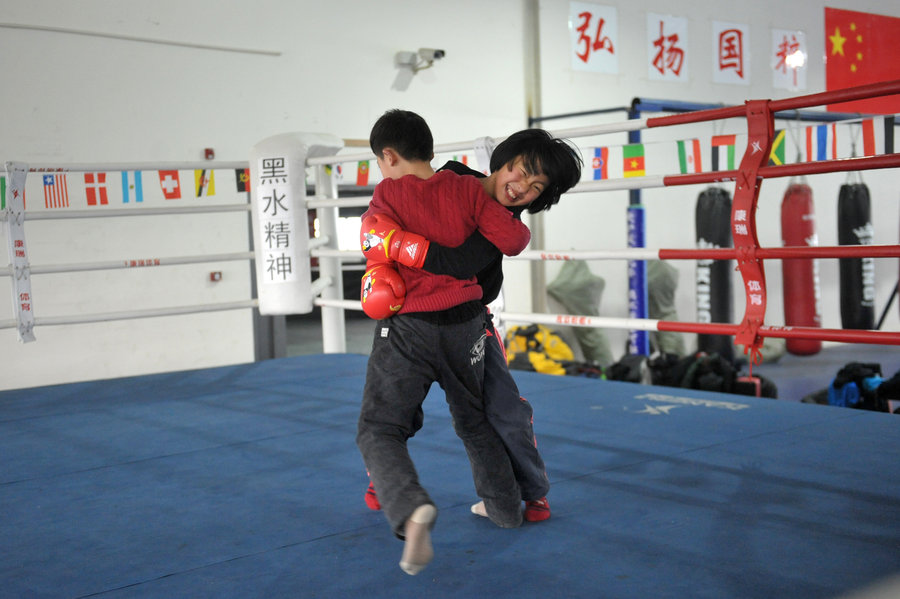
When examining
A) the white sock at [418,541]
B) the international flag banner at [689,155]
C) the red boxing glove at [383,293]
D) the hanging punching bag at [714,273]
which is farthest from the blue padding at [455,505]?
the hanging punching bag at [714,273]

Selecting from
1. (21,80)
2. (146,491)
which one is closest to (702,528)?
(146,491)

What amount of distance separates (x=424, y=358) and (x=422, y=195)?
29 cm

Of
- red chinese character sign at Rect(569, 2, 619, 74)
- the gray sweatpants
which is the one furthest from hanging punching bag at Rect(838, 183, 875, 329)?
the gray sweatpants

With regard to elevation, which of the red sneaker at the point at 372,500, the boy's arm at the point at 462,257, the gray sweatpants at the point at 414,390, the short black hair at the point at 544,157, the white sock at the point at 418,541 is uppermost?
the short black hair at the point at 544,157

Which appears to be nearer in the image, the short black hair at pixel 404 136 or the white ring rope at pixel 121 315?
the short black hair at pixel 404 136

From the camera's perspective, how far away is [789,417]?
2.42 metres

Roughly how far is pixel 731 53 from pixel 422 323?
6884mm

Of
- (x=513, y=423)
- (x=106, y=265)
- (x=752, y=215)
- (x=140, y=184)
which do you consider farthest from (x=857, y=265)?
(x=513, y=423)

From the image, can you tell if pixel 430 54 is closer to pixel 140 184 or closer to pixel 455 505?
pixel 140 184

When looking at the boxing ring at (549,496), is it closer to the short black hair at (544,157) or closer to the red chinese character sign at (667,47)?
the short black hair at (544,157)

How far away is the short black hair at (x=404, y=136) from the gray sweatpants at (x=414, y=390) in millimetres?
321

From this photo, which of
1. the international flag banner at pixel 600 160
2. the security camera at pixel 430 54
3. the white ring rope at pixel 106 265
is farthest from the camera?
the security camera at pixel 430 54

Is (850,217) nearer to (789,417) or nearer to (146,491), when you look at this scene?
(789,417)

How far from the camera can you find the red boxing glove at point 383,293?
1.39 meters
